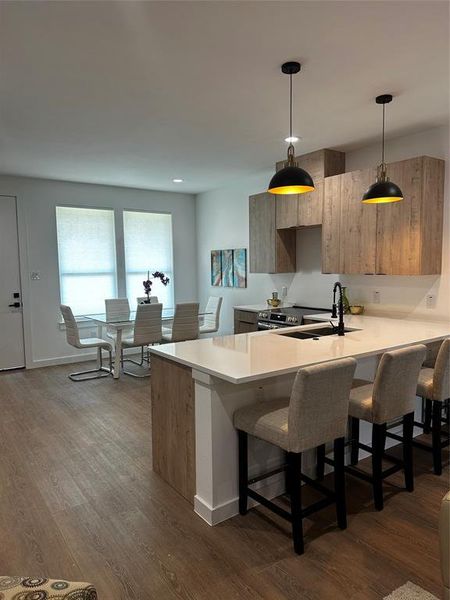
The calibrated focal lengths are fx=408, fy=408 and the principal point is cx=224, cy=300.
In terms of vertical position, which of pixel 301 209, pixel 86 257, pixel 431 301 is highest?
pixel 301 209

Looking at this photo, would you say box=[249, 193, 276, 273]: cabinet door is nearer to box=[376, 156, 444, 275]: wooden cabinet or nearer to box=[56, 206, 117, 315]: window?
box=[376, 156, 444, 275]: wooden cabinet

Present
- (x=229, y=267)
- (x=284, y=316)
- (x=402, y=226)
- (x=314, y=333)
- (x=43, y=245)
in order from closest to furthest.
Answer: (x=314, y=333), (x=402, y=226), (x=284, y=316), (x=43, y=245), (x=229, y=267)

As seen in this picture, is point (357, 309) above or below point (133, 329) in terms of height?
above

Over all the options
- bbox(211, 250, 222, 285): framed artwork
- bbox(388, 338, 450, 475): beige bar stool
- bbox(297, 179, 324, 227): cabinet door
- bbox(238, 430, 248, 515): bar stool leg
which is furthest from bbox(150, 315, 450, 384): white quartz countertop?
bbox(211, 250, 222, 285): framed artwork

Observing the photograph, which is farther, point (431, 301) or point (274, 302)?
point (274, 302)

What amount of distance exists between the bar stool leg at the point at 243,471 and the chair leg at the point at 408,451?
1.06 m

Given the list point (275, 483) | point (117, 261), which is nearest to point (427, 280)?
point (275, 483)

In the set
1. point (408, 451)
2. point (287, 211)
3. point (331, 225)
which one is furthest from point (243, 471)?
point (287, 211)

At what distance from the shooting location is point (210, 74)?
8.57 ft

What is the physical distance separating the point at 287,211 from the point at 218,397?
122 inches

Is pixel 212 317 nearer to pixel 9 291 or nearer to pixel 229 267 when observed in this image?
pixel 229 267

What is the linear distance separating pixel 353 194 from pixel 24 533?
12.3ft

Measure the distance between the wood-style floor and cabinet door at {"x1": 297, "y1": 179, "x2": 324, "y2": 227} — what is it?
2571 millimetres

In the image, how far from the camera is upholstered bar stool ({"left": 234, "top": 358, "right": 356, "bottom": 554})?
6.53ft
